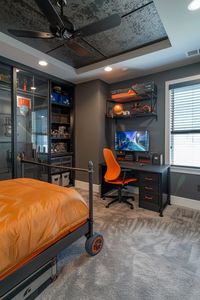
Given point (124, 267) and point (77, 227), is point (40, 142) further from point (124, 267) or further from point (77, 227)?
point (124, 267)

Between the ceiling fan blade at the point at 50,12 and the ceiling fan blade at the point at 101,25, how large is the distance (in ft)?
0.70

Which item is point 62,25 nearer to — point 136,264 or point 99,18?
point 99,18

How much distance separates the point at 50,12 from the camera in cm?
154

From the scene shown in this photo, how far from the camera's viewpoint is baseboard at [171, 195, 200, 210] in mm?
3116

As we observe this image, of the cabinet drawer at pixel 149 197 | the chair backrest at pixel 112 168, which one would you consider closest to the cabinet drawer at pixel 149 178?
the cabinet drawer at pixel 149 197

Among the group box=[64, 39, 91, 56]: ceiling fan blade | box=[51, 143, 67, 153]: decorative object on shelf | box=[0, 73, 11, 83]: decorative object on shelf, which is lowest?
box=[51, 143, 67, 153]: decorative object on shelf

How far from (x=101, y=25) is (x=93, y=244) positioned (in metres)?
2.28

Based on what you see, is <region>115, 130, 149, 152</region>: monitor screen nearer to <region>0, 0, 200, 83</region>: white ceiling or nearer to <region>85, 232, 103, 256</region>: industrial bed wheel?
<region>0, 0, 200, 83</region>: white ceiling

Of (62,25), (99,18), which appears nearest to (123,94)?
(99,18)

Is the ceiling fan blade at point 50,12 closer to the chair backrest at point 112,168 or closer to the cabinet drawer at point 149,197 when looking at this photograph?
the chair backrest at point 112,168

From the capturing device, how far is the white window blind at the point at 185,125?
3172 mm

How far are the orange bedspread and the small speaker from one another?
2160 millimetres

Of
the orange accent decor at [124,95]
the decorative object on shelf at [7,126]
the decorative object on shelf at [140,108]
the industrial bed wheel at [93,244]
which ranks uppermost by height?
the orange accent decor at [124,95]

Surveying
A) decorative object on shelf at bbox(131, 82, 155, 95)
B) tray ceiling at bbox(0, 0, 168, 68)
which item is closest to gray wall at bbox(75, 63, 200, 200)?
decorative object on shelf at bbox(131, 82, 155, 95)
